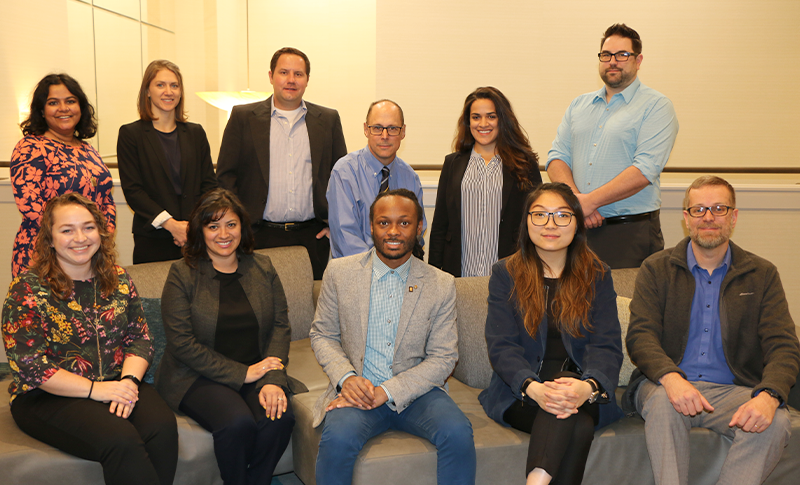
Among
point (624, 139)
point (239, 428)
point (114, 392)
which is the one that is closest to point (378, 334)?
point (239, 428)

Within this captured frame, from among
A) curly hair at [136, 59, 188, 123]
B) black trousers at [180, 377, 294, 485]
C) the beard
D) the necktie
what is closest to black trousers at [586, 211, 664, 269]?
the beard

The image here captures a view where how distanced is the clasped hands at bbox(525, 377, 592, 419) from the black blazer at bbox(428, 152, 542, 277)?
0.98m

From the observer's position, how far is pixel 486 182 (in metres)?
2.97

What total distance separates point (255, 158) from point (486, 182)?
123cm

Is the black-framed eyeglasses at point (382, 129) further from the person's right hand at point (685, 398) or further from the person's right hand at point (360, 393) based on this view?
the person's right hand at point (685, 398)

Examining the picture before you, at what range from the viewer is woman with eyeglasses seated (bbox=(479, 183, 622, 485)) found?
7.30ft

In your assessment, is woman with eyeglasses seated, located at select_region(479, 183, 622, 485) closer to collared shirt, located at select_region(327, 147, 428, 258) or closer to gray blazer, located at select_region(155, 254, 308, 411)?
collared shirt, located at select_region(327, 147, 428, 258)

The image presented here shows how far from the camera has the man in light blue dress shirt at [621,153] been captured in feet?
10.00

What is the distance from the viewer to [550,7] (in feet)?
14.4

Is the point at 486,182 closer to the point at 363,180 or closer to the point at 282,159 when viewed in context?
the point at 363,180

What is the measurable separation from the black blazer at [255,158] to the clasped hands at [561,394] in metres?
1.64

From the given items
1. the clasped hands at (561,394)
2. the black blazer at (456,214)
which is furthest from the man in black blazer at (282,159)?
the clasped hands at (561,394)

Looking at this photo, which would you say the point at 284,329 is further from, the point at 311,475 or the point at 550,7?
the point at 550,7

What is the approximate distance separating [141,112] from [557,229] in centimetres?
215
